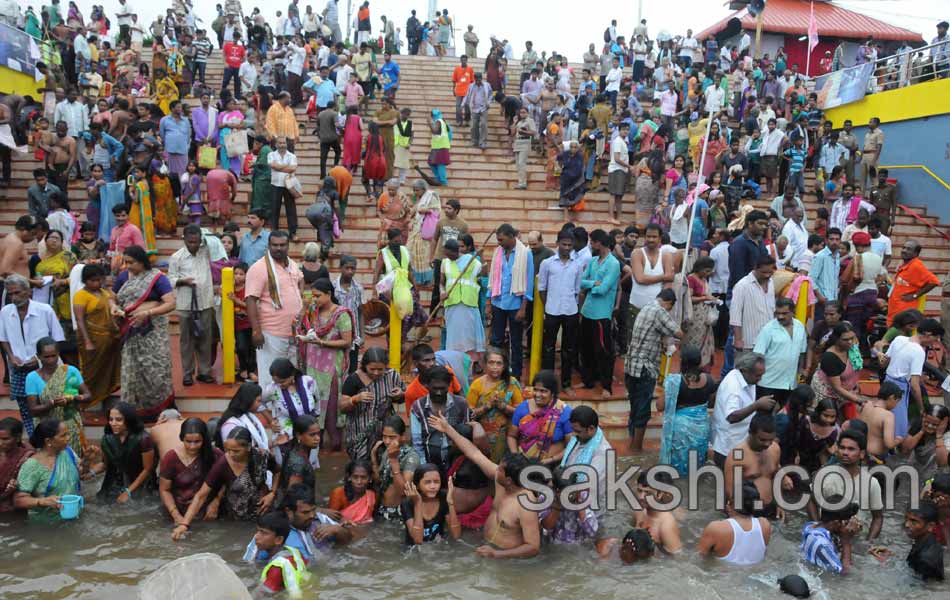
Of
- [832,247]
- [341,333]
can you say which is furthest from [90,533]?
[832,247]

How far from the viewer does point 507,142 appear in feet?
58.2

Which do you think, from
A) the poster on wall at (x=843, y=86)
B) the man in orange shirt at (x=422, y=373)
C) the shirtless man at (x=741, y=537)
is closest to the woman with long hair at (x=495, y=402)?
the man in orange shirt at (x=422, y=373)

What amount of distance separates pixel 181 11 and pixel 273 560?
2041 cm

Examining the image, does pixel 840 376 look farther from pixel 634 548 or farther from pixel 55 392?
pixel 55 392

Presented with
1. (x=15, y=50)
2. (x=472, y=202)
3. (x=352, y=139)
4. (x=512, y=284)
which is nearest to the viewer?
(x=512, y=284)

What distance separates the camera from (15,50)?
16.7 metres

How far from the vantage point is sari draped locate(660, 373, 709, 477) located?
7434 mm

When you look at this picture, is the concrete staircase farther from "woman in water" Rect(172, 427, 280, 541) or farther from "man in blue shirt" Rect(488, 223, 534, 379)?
"woman in water" Rect(172, 427, 280, 541)

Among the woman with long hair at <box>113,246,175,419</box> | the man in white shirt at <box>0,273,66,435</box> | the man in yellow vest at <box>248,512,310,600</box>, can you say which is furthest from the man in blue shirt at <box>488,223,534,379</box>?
the man in white shirt at <box>0,273,66,435</box>

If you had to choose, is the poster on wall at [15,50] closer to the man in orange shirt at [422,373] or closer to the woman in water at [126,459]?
the woman in water at [126,459]

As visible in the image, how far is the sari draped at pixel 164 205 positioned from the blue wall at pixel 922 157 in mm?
13817

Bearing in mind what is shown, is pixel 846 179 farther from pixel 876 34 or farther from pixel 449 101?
pixel 876 34

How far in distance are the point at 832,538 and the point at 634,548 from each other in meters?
1.53

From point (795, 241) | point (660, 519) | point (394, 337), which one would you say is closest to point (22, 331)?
point (394, 337)
